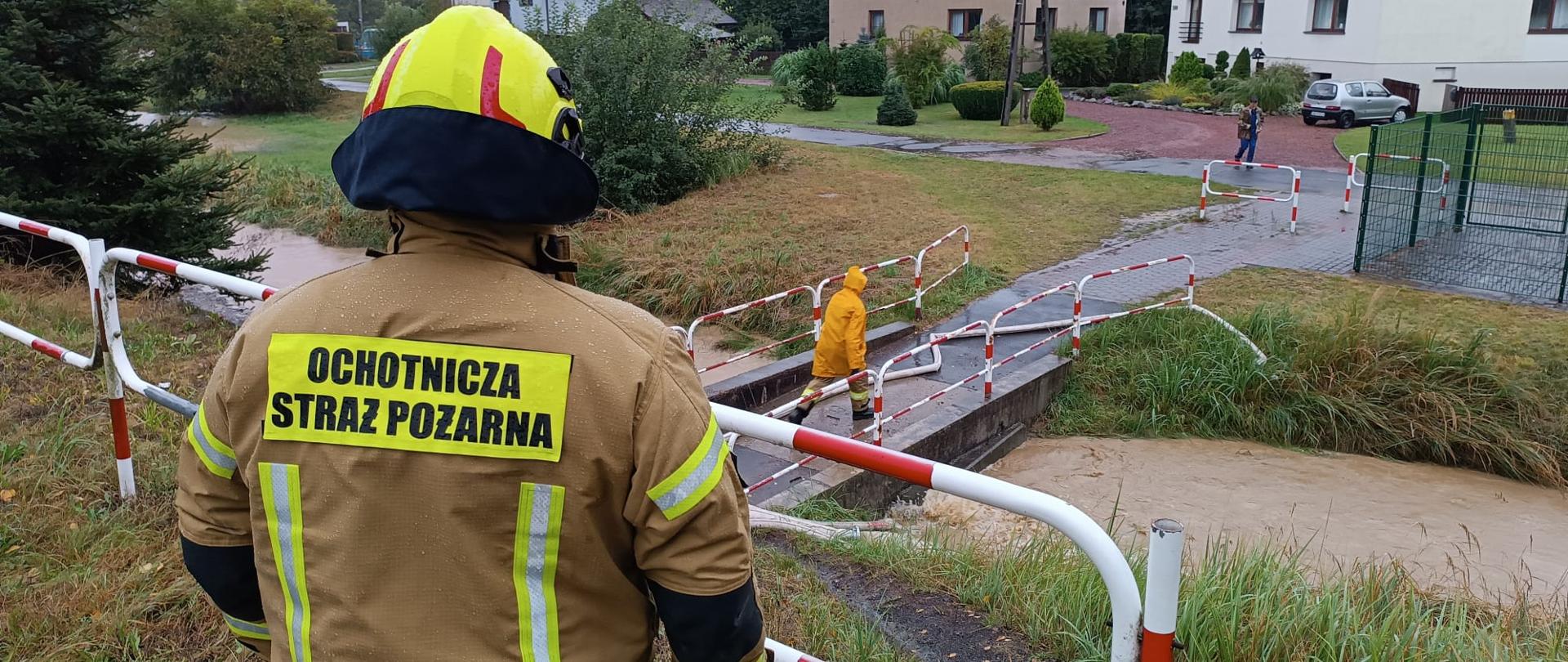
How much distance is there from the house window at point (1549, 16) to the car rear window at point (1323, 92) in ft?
20.7

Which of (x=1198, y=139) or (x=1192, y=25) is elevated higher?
(x=1192, y=25)

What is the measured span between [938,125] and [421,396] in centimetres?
3040

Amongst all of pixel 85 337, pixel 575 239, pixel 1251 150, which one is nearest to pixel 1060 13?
pixel 1251 150

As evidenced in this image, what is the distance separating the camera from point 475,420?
163 cm

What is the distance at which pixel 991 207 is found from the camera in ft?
56.1

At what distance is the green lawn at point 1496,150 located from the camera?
1205 centimetres

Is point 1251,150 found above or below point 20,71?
below

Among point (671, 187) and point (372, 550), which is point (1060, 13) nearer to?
point (671, 187)

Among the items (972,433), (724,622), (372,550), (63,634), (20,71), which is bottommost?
(972,433)

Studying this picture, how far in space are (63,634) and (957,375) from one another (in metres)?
7.37

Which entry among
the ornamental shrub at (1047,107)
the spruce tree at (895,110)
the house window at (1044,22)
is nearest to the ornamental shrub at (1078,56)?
the house window at (1044,22)

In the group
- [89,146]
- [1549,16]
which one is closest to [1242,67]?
[1549,16]

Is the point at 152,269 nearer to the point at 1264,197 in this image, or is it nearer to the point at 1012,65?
the point at 1264,197

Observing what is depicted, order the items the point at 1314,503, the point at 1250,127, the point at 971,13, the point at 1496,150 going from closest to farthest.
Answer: the point at 1314,503 < the point at 1496,150 < the point at 1250,127 < the point at 971,13
